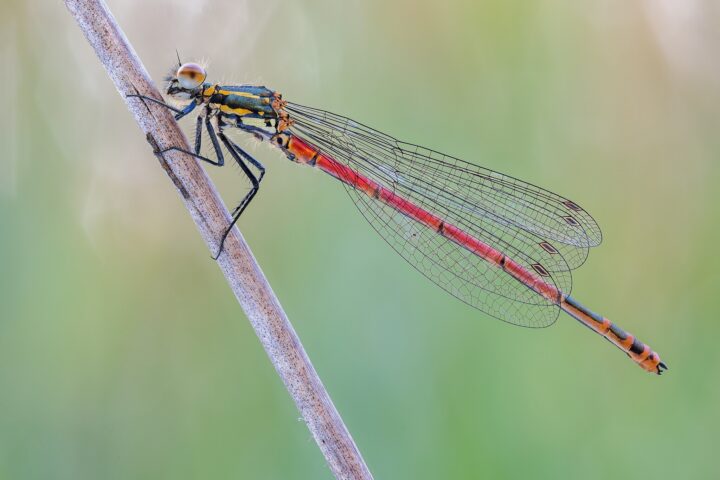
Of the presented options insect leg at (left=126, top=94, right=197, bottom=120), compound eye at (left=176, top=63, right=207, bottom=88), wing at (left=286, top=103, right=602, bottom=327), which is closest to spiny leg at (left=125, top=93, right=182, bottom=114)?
insect leg at (left=126, top=94, right=197, bottom=120)

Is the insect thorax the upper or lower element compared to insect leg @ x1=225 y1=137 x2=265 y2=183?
upper

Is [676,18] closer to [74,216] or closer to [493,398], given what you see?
[493,398]

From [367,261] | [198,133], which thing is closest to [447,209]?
[367,261]

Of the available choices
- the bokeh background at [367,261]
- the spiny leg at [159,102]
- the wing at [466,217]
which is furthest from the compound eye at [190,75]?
the bokeh background at [367,261]

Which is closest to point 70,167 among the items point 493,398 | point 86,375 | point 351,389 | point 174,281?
point 174,281

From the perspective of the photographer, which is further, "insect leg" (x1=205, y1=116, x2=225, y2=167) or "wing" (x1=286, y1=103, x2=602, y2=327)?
"wing" (x1=286, y1=103, x2=602, y2=327)

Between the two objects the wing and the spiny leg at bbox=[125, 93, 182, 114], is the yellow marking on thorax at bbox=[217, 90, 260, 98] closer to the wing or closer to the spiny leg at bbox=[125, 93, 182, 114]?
the wing
